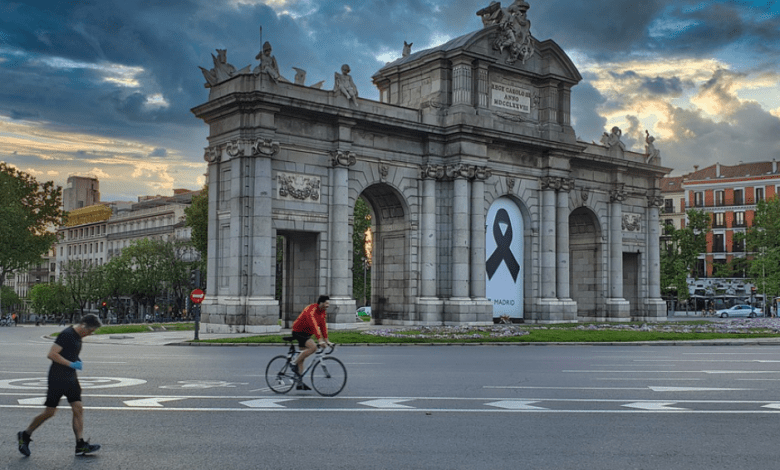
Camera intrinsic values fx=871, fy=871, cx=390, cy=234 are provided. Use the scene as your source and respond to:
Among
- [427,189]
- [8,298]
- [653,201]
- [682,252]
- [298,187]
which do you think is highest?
[653,201]

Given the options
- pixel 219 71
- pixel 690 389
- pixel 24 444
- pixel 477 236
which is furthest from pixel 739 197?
pixel 24 444

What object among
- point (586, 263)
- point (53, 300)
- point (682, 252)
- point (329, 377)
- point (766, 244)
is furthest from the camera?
point (53, 300)

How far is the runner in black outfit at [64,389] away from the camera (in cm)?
1005

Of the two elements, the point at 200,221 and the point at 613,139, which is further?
the point at 200,221

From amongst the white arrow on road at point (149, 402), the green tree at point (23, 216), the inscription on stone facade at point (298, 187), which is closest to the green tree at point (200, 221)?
the green tree at point (23, 216)

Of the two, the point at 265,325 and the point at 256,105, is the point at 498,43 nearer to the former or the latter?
the point at 256,105

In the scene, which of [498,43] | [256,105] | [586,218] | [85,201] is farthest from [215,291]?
[85,201]

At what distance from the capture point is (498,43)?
48.1 m

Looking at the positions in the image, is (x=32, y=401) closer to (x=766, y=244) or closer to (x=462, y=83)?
(x=462, y=83)

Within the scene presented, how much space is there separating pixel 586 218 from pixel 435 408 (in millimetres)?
44911

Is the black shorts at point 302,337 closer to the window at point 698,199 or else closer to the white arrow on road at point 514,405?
the white arrow on road at point 514,405

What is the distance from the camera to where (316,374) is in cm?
1620

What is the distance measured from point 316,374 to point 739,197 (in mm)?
91341

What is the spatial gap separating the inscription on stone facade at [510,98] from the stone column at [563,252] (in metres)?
5.01
